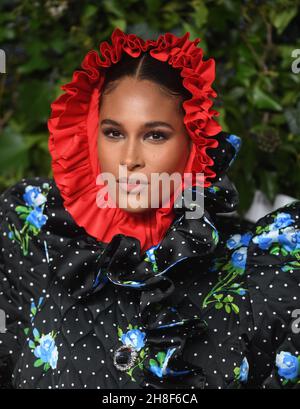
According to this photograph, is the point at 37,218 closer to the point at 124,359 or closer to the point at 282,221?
the point at 124,359

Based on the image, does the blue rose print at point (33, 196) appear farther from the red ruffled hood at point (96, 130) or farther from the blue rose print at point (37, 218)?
the red ruffled hood at point (96, 130)

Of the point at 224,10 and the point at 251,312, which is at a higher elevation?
the point at 224,10

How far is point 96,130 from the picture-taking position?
1.34 m

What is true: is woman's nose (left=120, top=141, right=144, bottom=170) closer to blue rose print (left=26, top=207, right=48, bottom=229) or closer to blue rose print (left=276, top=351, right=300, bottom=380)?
blue rose print (left=26, top=207, right=48, bottom=229)

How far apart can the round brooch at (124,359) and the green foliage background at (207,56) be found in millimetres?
633

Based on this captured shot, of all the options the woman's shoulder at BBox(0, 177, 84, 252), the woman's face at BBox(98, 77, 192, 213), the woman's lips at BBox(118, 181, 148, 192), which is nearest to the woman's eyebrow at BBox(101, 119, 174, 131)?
the woman's face at BBox(98, 77, 192, 213)

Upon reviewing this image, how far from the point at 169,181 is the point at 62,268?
267 mm

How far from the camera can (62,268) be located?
125 centimetres

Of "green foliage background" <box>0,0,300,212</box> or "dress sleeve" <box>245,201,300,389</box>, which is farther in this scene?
"green foliage background" <box>0,0,300,212</box>

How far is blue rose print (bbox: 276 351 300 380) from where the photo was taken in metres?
1.20
